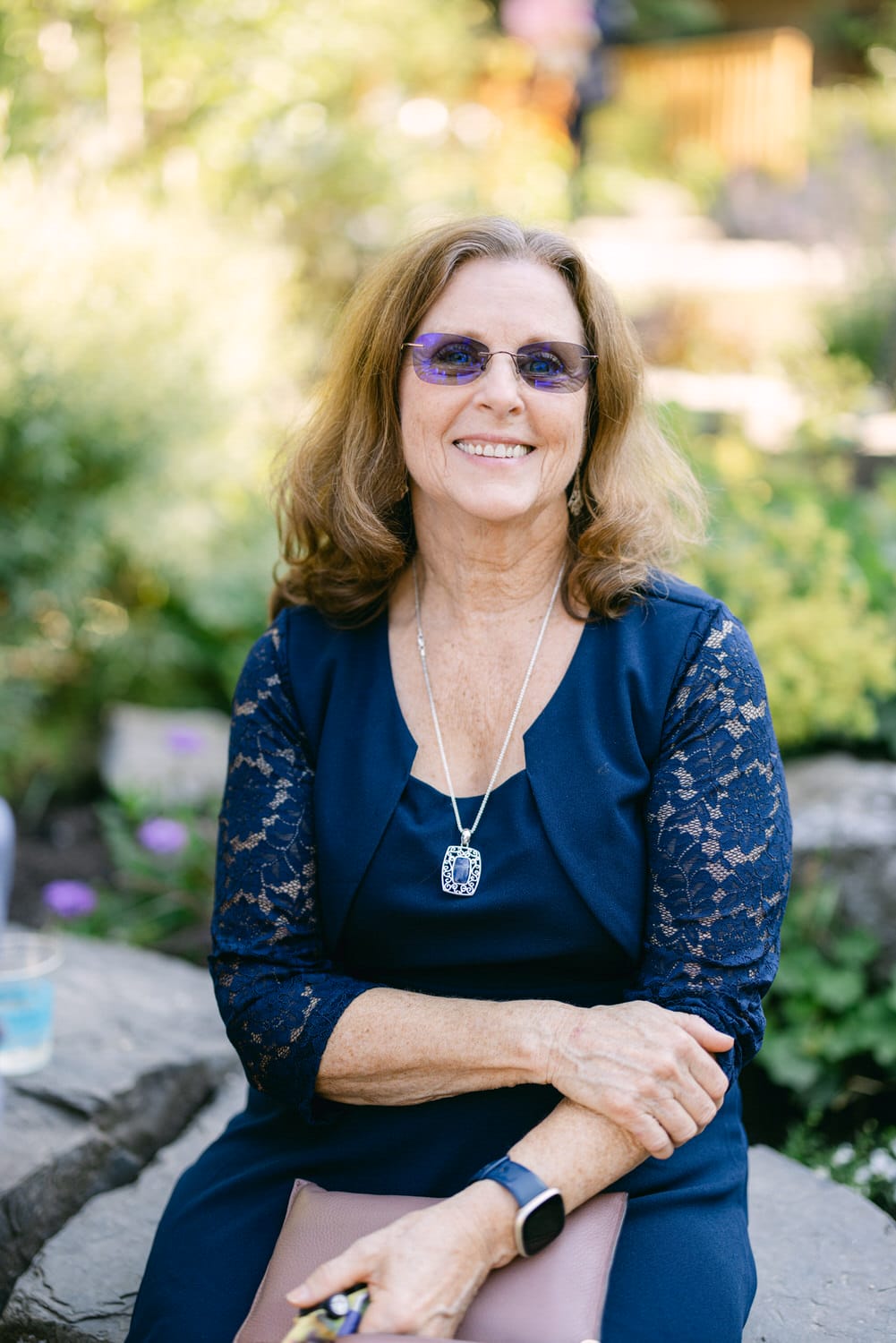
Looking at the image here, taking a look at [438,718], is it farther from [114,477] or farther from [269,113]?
[269,113]

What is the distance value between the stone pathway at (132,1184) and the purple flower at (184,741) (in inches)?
42.0

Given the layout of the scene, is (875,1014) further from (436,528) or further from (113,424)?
(113,424)

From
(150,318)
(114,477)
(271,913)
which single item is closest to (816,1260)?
(271,913)

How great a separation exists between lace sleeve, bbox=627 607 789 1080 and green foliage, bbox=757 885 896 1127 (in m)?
1.24

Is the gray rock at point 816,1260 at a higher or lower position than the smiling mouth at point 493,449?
lower

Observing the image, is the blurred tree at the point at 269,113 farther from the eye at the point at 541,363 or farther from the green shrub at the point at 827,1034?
the eye at the point at 541,363

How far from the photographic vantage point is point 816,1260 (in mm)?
2076

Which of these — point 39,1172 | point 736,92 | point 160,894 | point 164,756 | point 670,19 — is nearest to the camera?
point 39,1172

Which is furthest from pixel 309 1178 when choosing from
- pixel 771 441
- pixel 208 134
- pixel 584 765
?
pixel 208 134

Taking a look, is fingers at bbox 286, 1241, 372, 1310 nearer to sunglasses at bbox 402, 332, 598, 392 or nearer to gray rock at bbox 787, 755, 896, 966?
sunglasses at bbox 402, 332, 598, 392

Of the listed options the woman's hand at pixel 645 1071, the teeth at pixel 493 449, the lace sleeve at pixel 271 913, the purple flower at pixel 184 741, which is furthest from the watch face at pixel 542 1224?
the purple flower at pixel 184 741

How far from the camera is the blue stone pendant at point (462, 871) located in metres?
1.83

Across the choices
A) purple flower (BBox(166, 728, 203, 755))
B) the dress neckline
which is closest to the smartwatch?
the dress neckline

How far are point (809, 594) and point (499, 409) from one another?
2.23 m
